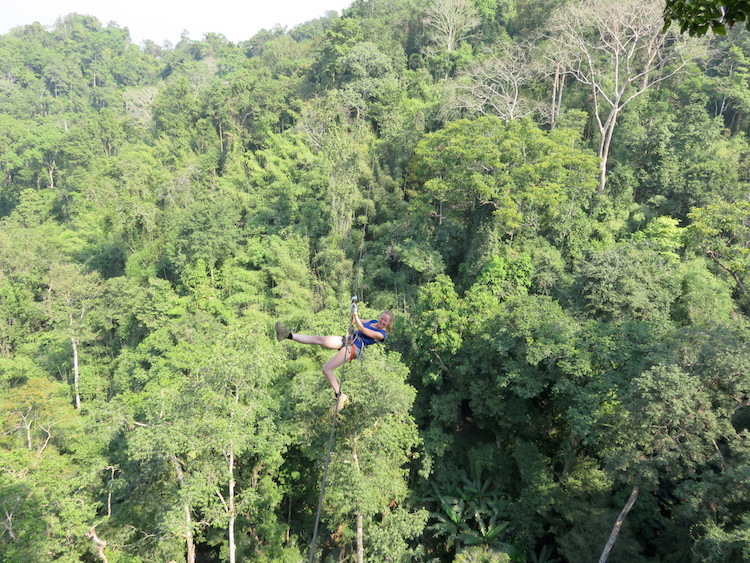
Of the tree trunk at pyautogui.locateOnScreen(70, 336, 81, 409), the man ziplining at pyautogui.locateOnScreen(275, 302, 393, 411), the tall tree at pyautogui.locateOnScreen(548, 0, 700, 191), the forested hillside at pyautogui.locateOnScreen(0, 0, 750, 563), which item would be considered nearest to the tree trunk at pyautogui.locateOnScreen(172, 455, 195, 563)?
the forested hillside at pyautogui.locateOnScreen(0, 0, 750, 563)

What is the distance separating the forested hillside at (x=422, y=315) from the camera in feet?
31.3

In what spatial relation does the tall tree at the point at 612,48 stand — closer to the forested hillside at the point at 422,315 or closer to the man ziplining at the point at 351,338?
the forested hillside at the point at 422,315

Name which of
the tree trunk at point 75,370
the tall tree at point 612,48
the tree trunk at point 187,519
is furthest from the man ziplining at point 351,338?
the tree trunk at point 75,370

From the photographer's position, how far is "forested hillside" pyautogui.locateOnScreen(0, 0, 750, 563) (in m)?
9.55

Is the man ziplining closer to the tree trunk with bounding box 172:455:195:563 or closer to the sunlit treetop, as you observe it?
the sunlit treetop

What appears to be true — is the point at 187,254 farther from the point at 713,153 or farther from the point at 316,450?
the point at 713,153

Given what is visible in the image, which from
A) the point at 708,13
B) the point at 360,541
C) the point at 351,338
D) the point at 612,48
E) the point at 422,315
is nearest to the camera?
the point at 708,13

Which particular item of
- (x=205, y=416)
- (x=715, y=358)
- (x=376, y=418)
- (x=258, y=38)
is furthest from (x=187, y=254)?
(x=258, y=38)

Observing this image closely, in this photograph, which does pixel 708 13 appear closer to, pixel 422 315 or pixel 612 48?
pixel 422 315

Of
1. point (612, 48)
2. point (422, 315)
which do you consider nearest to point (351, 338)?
point (422, 315)

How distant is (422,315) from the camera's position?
13250 mm

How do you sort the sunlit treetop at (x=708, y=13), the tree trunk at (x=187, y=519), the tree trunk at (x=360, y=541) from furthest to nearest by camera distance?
1. the tree trunk at (x=360, y=541)
2. the tree trunk at (x=187, y=519)
3. the sunlit treetop at (x=708, y=13)

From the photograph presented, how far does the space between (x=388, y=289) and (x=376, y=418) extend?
7.66 meters

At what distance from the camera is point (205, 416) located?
999 cm
